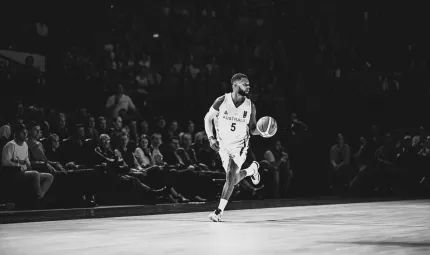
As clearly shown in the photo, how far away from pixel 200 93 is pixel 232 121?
8.74 metres

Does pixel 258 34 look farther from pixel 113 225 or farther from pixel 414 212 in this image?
pixel 113 225

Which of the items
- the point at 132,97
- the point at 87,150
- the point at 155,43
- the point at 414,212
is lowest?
the point at 414,212

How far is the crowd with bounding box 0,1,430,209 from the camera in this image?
15508 mm

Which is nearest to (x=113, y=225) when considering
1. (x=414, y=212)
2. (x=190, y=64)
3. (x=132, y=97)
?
(x=414, y=212)

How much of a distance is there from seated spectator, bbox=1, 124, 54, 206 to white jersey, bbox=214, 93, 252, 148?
143 inches

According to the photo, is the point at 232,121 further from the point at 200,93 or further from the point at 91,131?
the point at 200,93

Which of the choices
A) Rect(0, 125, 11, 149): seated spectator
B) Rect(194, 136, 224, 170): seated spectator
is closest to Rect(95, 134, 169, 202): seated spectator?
Rect(0, 125, 11, 149): seated spectator

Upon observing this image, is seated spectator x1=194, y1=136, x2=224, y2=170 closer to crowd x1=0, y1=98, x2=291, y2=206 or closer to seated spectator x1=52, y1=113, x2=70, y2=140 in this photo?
crowd x1=0, y1=98, x2=291, y2=206

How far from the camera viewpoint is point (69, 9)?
843 inches

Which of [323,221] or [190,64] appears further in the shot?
[190,64]

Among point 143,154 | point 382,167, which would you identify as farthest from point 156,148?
point 382,167

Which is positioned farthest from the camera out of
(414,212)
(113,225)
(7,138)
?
(7,138)

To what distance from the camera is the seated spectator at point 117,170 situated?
14883mm

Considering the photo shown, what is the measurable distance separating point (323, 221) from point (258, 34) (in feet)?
44.7
